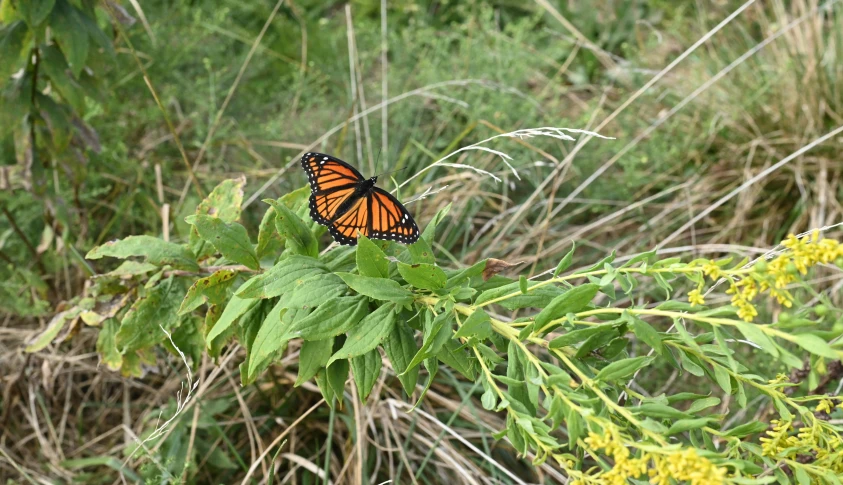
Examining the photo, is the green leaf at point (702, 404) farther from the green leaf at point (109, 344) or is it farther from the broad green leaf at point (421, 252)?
the green leaf at point (109, 344)

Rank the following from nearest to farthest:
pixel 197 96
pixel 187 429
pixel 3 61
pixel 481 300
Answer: pixel 481 300 → pixel 3 61 → pixel 187 429 → pixel 197 96

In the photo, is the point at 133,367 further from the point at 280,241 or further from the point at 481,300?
the point at 481,300

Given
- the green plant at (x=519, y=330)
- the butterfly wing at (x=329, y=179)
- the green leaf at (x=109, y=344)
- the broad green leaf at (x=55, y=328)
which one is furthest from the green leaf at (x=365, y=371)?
the broad green leaf at (x=55, y=328)

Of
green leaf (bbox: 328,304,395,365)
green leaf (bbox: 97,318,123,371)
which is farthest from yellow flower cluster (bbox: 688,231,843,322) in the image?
green leaf (bbox: 97,318,123,371)

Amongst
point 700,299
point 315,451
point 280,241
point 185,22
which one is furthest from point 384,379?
point 185,22

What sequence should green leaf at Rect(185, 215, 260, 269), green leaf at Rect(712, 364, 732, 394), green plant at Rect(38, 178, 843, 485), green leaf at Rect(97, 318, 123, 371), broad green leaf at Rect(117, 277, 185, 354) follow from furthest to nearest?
green leaf at Rect(97, 318, 123, 371)
broad green leaf at Rect(117, 277, 185, 354)
green leaf at Rect(185, 215, 260, 269)
green leaf at Rect(712, 364, 732, 394)
green plant at Rect(38, 178, 843, 485)

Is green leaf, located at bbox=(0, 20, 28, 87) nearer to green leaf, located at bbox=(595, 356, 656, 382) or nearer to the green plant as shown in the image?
the green plant
